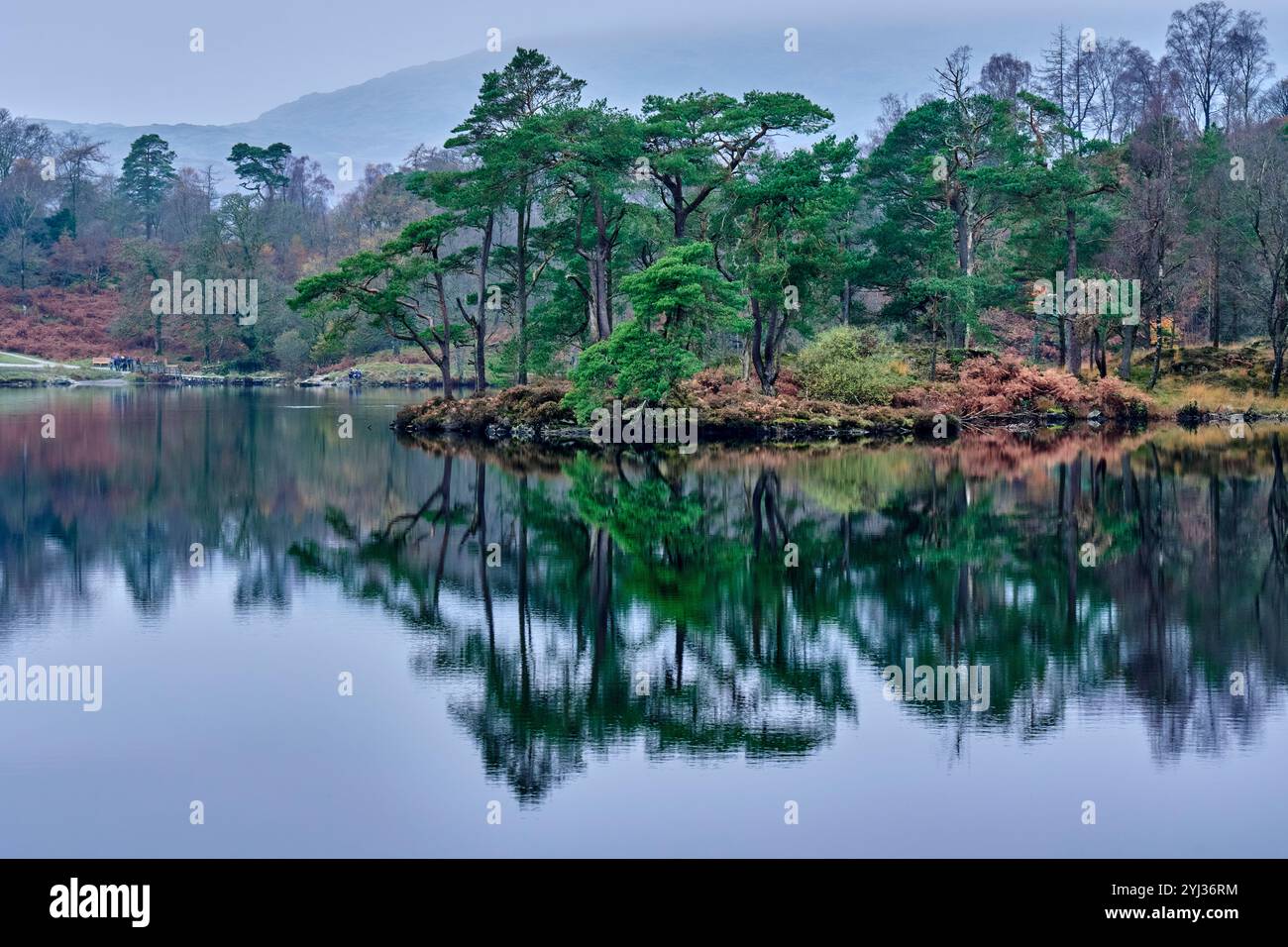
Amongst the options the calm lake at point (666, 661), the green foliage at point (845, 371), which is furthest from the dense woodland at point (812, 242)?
the calm lake at point (666, 661)

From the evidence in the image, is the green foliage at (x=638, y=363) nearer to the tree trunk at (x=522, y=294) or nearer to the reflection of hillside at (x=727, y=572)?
the reflection of hillside at (x=727, y=572)

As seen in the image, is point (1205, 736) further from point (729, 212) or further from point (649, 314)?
point (729, 212)

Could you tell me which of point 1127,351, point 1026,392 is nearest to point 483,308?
point 1026,392

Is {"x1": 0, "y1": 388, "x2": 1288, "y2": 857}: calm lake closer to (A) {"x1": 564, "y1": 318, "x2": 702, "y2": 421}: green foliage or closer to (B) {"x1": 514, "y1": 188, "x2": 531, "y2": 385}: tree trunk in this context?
(A) {"x1": 564, "y1": 318, "x2": 702, "y2": 421}: green foliage

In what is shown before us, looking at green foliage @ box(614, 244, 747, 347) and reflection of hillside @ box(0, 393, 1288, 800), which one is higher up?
green foliage @ box(614, 244, 747, 347)

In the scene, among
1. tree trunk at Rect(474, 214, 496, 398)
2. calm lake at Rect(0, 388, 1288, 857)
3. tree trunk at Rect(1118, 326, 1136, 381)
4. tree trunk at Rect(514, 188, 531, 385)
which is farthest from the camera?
tree trunk at Rect(1118, 326, 1136, 381)

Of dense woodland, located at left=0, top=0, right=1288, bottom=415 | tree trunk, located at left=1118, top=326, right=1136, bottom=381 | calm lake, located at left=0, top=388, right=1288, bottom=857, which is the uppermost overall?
dense woodland, located at left=0, top=0, right=1288, bottom=415

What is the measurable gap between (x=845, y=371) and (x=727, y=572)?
79.4 feet

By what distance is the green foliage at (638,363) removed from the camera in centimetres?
3441

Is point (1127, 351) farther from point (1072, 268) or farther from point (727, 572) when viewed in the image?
point (727, 572)

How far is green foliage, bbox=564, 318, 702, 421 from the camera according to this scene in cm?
3441

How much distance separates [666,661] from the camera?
A: 1230 cm

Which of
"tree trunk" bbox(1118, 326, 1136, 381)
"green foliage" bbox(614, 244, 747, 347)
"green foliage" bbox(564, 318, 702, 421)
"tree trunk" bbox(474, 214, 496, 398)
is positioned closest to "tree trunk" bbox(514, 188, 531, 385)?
"tree trunk" bbox(474, 214, 496, 398)

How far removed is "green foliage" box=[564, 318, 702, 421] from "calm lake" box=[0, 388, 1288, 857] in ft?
29.1
